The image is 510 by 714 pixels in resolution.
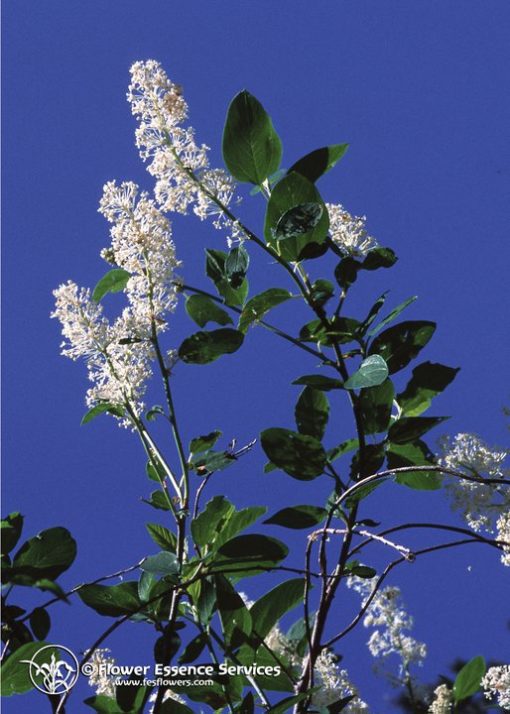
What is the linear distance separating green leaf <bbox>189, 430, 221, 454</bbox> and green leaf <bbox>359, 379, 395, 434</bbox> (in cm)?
21

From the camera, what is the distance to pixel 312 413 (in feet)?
3.02

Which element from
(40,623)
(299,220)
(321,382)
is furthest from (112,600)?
(299,220)

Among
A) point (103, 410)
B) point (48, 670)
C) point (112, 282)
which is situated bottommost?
point (48, 670)

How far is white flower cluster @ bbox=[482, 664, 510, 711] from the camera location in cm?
98

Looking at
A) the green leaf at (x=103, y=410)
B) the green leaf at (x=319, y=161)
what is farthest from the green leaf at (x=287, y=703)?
the green leaf at (x=319, y=161)

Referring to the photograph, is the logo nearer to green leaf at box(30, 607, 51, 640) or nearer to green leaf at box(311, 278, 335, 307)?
green leaf at box(30, 607, 51, 640)

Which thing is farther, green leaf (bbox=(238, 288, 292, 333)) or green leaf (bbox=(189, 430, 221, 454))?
green leaf (bbox=(189, 430, 221, 454))

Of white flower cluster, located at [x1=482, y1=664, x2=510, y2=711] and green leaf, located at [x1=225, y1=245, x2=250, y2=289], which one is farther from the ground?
green leaf, located at [x1=225, y1=245, x2=250, y2=289]

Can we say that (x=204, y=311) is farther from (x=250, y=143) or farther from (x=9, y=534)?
(x=9, y=534)

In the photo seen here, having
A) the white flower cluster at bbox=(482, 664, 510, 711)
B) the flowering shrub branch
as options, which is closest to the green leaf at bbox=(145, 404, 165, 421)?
the flowering shrub branch

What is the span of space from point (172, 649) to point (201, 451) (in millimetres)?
229

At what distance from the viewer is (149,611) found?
2.98 ft

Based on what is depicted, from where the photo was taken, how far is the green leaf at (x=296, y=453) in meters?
0.86

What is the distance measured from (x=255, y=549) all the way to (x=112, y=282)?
0.34 m
